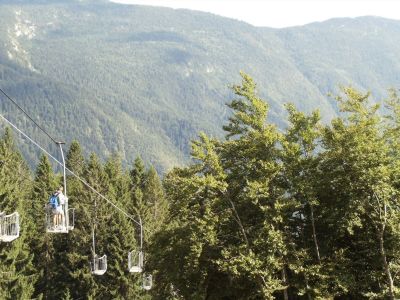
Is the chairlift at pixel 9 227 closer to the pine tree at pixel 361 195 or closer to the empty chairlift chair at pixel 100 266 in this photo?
the pine tree at pixel 361 195

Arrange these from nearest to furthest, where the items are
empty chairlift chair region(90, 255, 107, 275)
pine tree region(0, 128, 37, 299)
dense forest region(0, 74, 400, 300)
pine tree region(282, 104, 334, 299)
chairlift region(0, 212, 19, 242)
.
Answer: chairlift region(0, 212, 19, 242)
dense forest region(0, 74, 400, 300)
pine tree region(282, 104, 334, 299)
empty chairlift chair region(90, 255, 107, 275)
pine tree region(0, 128, 37, 299)

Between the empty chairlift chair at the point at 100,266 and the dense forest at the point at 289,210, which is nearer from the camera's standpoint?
the dense forest at the point at 289,210

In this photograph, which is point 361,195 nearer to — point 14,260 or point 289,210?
point 289,210

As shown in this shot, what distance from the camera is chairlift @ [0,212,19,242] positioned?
21000 mm

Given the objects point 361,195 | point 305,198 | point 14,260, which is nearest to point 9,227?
point 305,198

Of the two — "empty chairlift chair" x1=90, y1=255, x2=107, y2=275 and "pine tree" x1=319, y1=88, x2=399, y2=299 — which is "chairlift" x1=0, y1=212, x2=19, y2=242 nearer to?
"pine tree" x1=319, y1=88, x2=399, y2=299

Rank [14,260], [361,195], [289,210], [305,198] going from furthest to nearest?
1. [14,260]
2. [289,210]
3. [305,198]
4. [361,195]

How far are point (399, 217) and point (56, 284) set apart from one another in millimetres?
43187

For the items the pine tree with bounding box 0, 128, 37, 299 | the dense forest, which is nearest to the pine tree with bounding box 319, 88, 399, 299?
the dense forest

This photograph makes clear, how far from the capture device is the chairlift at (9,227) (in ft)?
68.9

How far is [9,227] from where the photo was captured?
2244 cm

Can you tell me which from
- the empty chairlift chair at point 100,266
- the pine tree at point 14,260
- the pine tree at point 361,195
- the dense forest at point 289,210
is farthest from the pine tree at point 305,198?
the pine tree at point 14,260

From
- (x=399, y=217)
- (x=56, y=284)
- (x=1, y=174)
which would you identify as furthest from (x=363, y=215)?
(x=56, y=284)

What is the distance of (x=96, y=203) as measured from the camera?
205 feet
